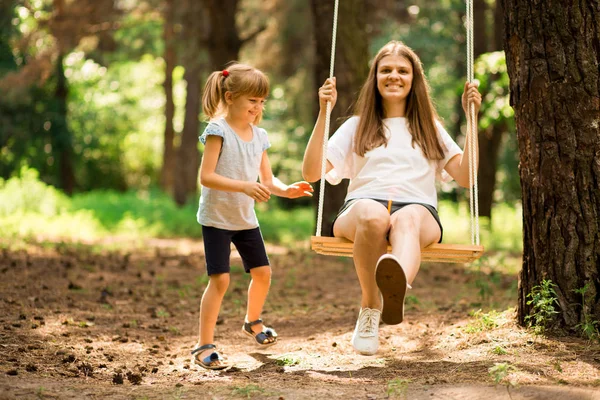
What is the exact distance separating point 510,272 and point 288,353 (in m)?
4.56

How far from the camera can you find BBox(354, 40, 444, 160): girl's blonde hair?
15.1ft

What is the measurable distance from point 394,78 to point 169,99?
17390 mm

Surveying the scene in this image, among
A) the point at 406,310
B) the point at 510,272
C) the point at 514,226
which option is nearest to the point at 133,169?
the point at 514,226

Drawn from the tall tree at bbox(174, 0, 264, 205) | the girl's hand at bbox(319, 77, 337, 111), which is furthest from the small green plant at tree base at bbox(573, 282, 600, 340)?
the tall tree at bbox(174, 0, 264, 205)

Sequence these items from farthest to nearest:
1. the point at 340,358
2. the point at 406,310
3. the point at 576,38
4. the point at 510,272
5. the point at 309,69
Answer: the point at 309,69
the point at 510,272
the point at 406,310
the point at 340,358
the point at 576,38

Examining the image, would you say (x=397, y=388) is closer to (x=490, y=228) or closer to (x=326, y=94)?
(x=326, y=94)

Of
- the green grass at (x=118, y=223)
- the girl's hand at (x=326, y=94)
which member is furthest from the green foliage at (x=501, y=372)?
the green grass at (x=118, y=223)

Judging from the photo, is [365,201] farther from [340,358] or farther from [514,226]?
[514,226]

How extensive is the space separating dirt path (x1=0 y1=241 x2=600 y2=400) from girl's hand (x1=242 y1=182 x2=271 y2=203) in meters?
0.91

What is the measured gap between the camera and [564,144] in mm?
4289

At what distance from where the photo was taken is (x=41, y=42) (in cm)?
1625

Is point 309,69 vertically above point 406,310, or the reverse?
point 309,69

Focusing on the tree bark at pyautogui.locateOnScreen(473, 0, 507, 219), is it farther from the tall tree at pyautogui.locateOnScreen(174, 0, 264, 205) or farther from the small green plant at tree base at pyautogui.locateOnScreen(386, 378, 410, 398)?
the small green plant at tree base at pyautogui.locateOnScreen(386, 378, 410, 398)

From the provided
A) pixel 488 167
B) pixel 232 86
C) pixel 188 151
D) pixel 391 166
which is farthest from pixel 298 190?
pixel 188 151
